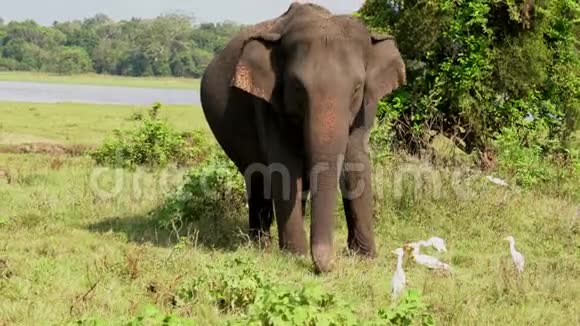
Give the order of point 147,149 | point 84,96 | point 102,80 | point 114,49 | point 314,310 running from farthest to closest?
point 114,49
point 102,80
point 84,96
point 147,149
point 314,310

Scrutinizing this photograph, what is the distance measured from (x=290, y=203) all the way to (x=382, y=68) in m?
1.52

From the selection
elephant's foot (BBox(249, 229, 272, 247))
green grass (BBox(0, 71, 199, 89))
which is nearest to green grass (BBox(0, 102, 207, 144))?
elephant's foot (BBox(249, 229, 272, 247))

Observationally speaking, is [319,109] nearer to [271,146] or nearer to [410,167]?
[271,146]

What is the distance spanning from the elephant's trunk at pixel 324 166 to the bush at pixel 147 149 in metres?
9.03

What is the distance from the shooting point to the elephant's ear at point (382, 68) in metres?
7.47

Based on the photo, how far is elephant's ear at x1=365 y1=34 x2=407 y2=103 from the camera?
24.5 feet

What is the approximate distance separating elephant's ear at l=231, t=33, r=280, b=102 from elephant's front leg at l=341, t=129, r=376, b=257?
958mm

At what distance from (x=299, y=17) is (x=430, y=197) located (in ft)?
11.5

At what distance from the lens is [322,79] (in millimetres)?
6707

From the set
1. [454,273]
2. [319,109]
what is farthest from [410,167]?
[319,109]

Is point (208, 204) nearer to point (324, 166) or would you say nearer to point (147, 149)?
point (324, 166)

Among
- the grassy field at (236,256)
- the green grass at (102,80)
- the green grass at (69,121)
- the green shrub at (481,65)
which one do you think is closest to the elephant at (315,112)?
the grassy field at (236,256)

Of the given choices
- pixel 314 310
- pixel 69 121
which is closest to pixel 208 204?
pixel 314 310

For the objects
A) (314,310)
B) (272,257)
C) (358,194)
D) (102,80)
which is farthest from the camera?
(102,80)
